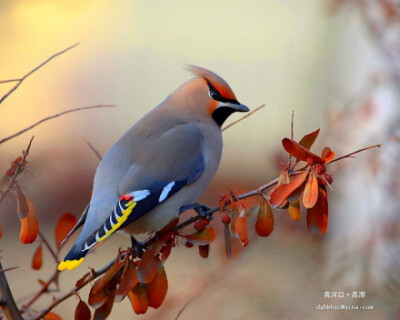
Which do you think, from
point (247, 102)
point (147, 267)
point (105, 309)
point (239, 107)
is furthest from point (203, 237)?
point (247, 102)

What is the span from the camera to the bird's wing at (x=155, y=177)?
1.71 m

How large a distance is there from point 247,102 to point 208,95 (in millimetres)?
347

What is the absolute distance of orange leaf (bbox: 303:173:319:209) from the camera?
1.34 meters

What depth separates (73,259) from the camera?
1.60 meters

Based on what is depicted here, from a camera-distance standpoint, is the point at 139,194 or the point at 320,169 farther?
the point at 139,194

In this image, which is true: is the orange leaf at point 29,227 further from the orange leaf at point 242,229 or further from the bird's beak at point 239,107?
the bird's beak at point 239,107

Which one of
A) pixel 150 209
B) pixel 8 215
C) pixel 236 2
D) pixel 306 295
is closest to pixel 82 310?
pixel 150 209

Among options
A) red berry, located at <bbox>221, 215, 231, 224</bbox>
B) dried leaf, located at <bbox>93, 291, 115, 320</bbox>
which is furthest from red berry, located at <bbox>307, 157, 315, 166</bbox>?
dried leaf, located at <bbox>93, 291, 115, 320</bbox>

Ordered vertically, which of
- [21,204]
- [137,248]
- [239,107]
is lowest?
[137,248]

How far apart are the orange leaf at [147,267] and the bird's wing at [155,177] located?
0.75 ft

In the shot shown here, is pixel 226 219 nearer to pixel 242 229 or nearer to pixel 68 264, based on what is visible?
pixel 242 229

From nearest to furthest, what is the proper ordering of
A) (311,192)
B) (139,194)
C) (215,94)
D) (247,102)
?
(311,192)
(139,194)
(215,94)
(247,102)

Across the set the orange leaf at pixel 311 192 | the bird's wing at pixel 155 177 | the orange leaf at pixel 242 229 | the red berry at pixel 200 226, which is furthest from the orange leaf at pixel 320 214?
the bird's wing at pixel 155 177

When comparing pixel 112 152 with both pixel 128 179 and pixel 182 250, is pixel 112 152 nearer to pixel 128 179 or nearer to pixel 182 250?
pixel 128 179
